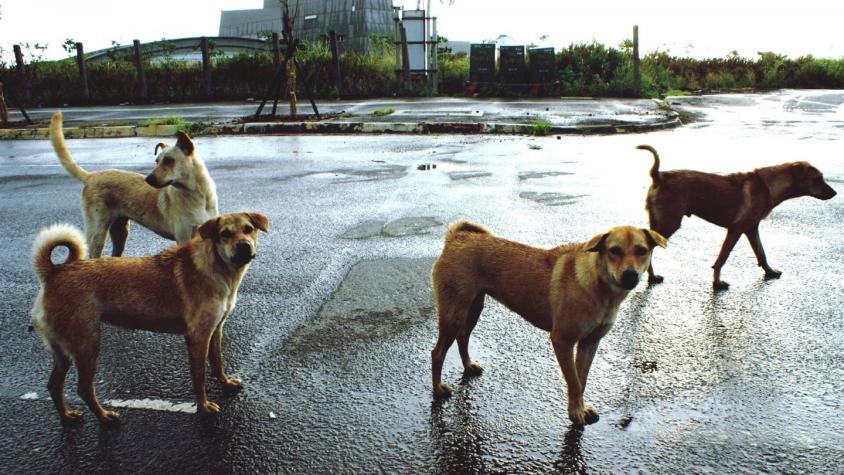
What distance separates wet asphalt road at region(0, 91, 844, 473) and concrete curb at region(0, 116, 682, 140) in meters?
6.16

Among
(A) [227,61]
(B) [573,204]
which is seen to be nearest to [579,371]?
(B) [573,204]

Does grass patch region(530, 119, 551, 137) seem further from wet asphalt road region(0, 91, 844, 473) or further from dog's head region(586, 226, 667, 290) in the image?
dog's head region(586, 226, 667, 290)

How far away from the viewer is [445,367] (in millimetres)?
4023

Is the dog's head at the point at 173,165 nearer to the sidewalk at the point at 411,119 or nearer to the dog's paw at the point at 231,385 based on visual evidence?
the dog's paw at the point at 231,385

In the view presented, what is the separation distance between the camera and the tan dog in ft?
16.7

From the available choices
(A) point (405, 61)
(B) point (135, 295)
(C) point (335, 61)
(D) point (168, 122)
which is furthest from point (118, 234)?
(A) point (405, 61)

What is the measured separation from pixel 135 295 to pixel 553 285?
7.35 feet

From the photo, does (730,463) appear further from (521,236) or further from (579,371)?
(521,236)

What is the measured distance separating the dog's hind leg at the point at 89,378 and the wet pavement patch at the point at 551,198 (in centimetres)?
553

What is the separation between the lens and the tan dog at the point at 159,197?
5.08 metres

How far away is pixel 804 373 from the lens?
12.4 feet

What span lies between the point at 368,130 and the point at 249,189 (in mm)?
5989

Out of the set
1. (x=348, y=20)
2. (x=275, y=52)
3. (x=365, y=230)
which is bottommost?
(x=365, y=230)

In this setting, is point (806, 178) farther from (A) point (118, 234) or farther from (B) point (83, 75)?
(B) point (83, 75)
